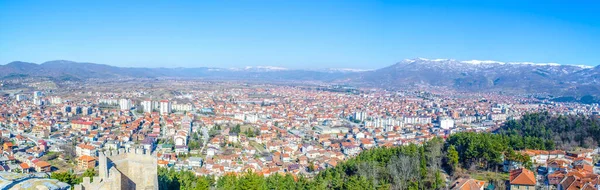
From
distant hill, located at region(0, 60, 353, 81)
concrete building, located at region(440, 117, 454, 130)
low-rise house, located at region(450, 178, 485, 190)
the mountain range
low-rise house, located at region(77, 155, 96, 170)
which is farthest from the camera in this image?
distant hill, located at region(0, 60, 353, 81)

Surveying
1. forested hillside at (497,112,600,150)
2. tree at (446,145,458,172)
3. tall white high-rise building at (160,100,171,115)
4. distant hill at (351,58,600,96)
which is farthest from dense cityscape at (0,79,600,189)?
distant hill at (351,58,600,96)

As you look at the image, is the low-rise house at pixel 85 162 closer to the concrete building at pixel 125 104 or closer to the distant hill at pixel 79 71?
the concrete building at pixel 125 104

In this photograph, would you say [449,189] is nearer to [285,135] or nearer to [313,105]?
[285,135]

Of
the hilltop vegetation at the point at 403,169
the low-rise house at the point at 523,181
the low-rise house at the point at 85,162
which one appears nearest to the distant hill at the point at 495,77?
the hilltop vegetation at the point at 403,169

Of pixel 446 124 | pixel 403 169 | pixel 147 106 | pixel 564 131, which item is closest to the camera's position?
pixel 403 169

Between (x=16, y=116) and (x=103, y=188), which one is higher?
(x=103, y=188)

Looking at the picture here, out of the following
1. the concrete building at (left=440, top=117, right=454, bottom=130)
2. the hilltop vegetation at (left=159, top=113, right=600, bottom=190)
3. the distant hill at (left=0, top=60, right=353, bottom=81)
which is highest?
Result: the distant hill at (left=0, top=60, right=353, bottom=81)

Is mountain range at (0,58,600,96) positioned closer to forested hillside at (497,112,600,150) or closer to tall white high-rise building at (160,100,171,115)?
tall white high-rise building at (160,100,171,115)

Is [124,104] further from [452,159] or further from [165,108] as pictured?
[452,159]

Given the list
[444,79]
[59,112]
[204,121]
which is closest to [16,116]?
[59,112]

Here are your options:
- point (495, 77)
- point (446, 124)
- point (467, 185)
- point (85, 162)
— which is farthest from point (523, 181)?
point (495, 77)

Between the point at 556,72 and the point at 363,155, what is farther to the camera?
the point at 556,72
